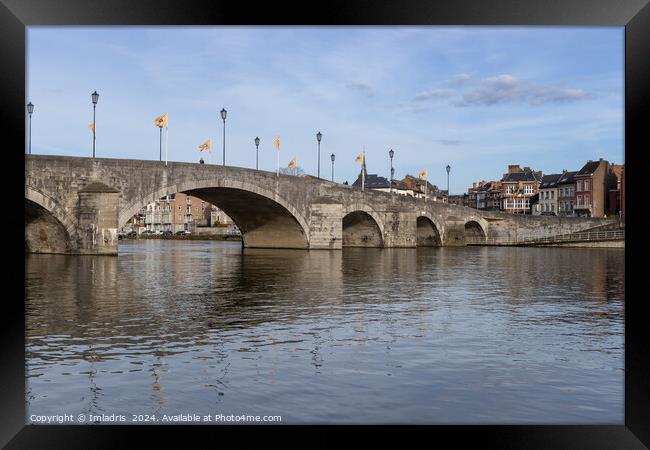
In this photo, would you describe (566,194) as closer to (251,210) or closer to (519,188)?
(519,188)

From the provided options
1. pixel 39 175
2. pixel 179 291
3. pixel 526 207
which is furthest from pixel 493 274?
pixel 526 207

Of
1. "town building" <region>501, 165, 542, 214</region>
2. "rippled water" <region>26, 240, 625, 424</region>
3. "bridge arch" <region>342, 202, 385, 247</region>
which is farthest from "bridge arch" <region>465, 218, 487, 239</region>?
"rippled water" <region>26, 240, 625, 424</region>

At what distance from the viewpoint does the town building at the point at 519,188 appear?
121m

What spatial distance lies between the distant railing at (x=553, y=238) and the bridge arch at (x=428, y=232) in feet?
31.1

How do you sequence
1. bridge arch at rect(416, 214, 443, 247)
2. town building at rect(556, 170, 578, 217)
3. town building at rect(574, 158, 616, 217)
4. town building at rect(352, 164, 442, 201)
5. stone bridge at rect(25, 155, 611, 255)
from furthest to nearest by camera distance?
town building at rect(352, 164, 442, 201), town building at rect(556, 170, 578, 217), town building at rect(574, 158, 616, 217), bridge arch at rect(416, 214, 443, 247), stone bridge at rect(25, 155, 611, 255)

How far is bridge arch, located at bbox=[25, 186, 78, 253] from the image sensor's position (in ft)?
116

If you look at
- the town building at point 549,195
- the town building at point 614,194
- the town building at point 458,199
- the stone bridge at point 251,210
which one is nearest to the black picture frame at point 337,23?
the stone bridge at point 251,210

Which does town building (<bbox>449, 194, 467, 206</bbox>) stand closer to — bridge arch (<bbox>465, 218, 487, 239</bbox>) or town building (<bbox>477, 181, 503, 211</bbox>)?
town building (<bbox>477, 181, 503, 211</bbox>)

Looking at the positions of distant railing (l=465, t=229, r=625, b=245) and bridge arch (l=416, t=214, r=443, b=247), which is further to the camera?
bridge arch (l=416, t=214, r=443, b=247)

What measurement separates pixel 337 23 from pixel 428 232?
71146 mm

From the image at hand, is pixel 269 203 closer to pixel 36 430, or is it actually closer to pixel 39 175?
pixel 39 175

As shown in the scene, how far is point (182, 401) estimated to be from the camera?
758 centimetres

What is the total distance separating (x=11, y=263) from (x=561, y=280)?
2433cm

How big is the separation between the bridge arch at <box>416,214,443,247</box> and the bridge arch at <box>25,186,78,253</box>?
42.6m
